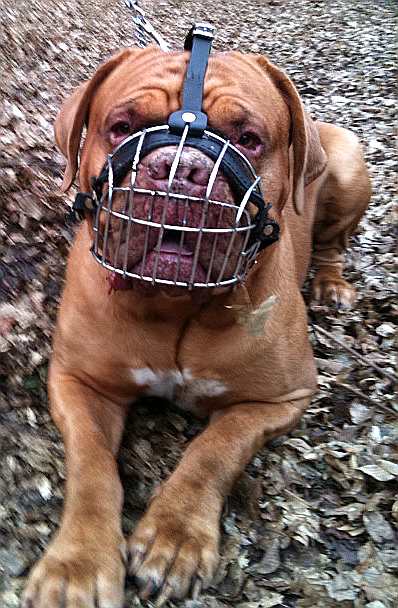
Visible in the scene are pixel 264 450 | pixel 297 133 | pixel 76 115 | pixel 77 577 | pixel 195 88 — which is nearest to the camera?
pixel 77 577

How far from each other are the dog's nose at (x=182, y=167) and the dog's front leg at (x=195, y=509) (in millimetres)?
877

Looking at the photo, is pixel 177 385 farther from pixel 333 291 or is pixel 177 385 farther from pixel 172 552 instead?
pixel 333 291

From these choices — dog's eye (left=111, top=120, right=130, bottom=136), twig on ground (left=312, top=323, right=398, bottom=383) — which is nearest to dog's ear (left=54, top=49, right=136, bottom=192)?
dog's eye (left=111, top=120, right=130, bottom=136)

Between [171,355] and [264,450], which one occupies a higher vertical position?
[171,355]

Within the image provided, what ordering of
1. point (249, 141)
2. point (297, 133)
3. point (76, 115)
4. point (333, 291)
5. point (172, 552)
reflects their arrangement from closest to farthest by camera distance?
point (172, 552), point (249, 141), point (76, 115), point (297, 133), point (333, 291)

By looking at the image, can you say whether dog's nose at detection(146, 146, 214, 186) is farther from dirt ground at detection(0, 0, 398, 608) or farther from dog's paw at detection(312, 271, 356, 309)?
dog's paw at detection(312, 271, 356, 309)

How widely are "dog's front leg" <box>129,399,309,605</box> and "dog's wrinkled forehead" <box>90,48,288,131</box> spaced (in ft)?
3.21

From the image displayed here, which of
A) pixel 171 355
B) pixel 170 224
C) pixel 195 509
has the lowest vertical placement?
pixel 195 509

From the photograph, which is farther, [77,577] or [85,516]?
[85,516]

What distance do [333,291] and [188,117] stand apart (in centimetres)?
185

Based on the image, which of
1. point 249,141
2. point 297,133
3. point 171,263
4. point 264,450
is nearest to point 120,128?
point 249,141

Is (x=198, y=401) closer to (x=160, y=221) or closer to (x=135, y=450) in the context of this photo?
(x=135, y=450)

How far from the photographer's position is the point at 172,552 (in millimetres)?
1957

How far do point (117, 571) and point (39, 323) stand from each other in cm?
128
